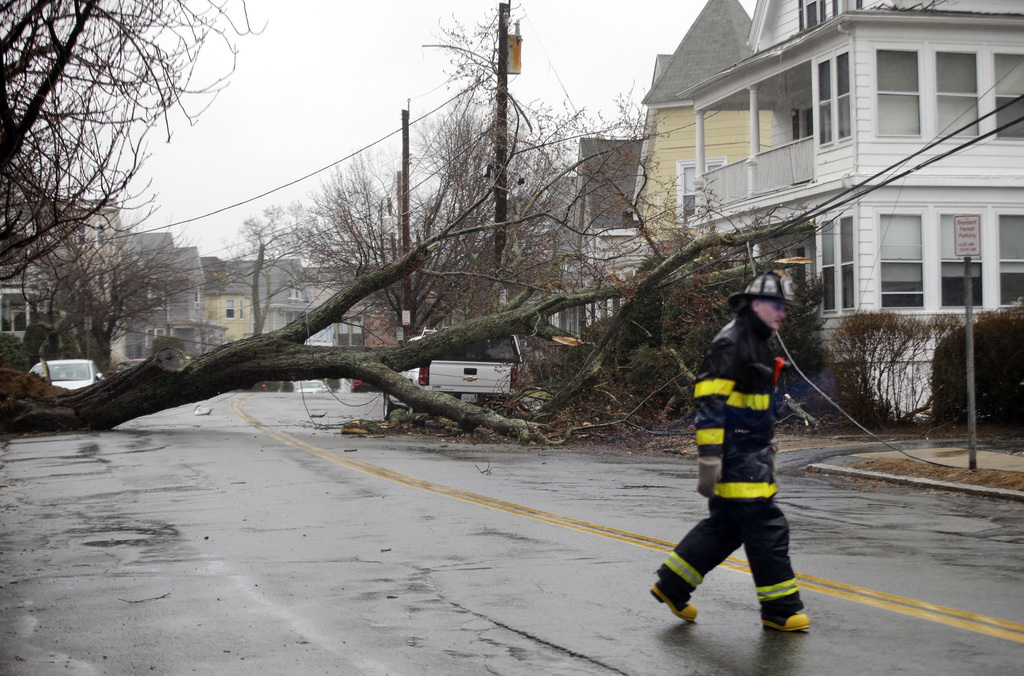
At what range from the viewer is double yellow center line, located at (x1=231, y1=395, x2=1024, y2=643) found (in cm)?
530

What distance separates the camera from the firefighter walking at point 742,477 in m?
5.20

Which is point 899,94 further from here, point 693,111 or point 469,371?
point 693,111

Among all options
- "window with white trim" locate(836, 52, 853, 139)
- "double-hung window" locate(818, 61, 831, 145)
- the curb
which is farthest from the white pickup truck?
the curb

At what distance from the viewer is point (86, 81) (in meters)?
8.45

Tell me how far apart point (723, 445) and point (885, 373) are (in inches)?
497

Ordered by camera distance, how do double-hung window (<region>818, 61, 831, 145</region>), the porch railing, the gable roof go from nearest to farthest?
double-hung window (<region>818, 61, 831, 145</region>) → the porch railing → the gable roof

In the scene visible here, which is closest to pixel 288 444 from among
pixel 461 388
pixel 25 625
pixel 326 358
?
pixel 326 358

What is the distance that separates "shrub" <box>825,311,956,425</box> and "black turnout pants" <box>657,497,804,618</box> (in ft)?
38.5

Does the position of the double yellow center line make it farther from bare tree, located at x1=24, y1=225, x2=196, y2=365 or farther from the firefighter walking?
bare tree, located at x1=24, y1=225, x2=196, y2=365

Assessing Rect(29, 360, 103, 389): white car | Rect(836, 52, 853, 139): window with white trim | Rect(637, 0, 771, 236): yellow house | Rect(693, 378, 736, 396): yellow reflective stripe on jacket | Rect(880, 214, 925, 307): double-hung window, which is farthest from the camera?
Rect(637, 0, 771, 236): yellow house

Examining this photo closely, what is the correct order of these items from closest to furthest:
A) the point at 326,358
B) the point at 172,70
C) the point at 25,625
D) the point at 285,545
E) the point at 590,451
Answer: the point at 25,625, the point at 285,545, the point at 172,70, the point at 590,451, the point at 326,358

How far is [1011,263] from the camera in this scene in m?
20.0

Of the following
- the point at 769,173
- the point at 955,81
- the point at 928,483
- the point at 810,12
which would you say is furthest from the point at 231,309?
the point at 928,483

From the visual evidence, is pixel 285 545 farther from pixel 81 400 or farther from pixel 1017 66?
pixel 1017 66
